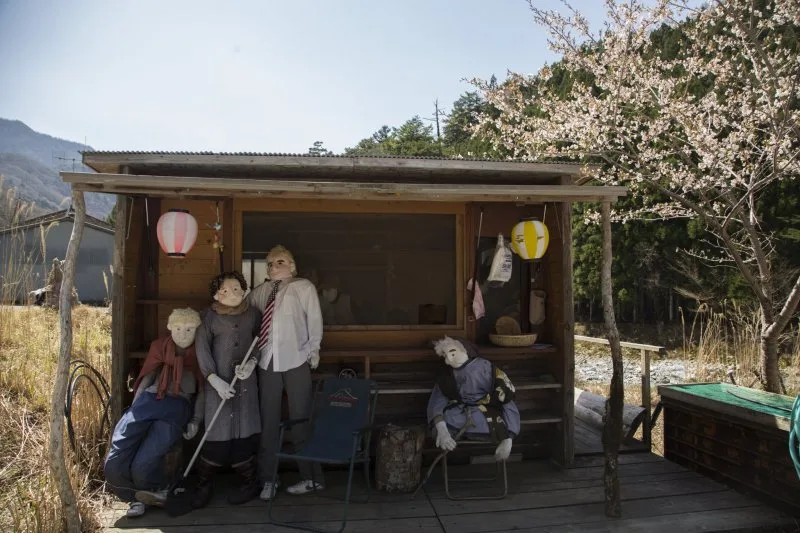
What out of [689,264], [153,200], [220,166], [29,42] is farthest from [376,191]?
[689,264]

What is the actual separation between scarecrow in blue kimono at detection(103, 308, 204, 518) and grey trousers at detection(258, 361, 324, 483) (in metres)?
0.49

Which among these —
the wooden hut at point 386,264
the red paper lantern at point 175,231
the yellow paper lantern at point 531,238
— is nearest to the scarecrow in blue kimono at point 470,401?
the wooden hut at point 386,264

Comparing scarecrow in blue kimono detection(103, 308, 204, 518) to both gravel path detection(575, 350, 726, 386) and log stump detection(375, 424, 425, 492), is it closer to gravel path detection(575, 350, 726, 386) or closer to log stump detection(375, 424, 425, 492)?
log stump detection(375, 424, 425, 492)

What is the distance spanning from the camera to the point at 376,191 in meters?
3.82

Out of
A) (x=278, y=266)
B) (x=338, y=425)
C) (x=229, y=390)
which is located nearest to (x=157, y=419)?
(x=229, y=390)

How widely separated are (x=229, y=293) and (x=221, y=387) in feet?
2.35

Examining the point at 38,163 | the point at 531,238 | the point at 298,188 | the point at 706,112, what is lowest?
the point at 531,238

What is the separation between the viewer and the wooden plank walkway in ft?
11.7

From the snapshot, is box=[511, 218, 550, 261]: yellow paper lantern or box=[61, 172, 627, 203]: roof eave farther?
box=[511, 218, 550, 261]: yellow paper lantern

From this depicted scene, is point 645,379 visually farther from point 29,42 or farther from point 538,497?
point 29,42

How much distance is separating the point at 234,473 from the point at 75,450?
1241 millimetres

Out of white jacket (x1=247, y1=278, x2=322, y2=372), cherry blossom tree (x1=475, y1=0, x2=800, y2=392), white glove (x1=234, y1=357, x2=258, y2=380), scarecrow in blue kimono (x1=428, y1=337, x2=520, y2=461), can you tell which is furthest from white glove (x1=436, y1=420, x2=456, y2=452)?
cherry blossom tree (x1=475, y1=0, x2=800, y2=392)

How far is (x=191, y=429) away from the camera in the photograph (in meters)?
3.97

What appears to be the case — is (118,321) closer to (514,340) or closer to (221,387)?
(221,387)
